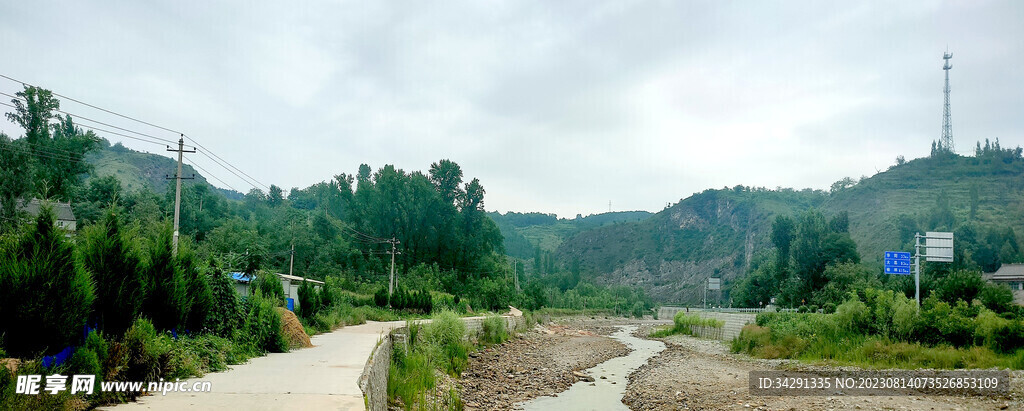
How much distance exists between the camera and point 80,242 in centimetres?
980

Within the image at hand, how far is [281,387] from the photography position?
8688mm

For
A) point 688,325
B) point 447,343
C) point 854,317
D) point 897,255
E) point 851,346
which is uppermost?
point 897,255

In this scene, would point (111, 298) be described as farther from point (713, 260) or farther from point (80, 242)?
point (713, 260)

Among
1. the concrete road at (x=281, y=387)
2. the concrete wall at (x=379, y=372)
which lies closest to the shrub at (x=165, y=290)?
the concrete road at (x=281, y=387)

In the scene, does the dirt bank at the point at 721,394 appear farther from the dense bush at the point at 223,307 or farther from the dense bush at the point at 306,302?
the dense bush at the point at 306,302

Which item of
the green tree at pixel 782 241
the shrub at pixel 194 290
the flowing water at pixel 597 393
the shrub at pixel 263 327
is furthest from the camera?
the green tree at pixel 782 241

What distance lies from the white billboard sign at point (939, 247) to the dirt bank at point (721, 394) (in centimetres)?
1169

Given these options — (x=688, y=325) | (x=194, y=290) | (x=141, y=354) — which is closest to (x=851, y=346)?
→ (x=194, y=290)

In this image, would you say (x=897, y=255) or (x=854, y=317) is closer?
(x=854, y=317)

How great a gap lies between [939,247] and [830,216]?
251 ft

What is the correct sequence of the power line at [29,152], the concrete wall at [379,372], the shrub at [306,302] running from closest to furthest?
the concrete wall at [379,372], the shrub at [306,302], the power line at [29,152]

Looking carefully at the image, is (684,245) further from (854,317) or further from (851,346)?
(851,346)

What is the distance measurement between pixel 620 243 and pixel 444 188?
8475cm

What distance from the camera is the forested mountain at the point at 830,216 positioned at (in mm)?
85875
